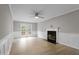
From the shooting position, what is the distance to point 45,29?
4816mm

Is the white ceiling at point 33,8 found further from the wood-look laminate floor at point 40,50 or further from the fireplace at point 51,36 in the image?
the fireplace at point 51,36

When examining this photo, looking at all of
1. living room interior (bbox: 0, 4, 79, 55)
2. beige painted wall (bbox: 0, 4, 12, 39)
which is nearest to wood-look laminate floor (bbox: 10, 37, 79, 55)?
living room interior (bbox: 0, 4, 79, 55)

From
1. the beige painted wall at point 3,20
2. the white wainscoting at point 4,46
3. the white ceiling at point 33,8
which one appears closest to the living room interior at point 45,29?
the white ceiling at point 33,8

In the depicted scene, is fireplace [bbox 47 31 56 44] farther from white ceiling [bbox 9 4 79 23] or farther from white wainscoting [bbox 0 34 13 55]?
white wainscoting [bbox 0 34 13 55]

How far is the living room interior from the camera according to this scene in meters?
2.95

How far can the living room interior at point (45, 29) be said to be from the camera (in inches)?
116

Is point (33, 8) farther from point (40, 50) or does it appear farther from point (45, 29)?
point (45, 29)

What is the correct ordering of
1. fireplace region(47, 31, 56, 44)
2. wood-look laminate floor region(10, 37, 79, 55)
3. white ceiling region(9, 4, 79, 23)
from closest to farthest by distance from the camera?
white ceiling region(9, 4, 79, 23), wood-look laminate floor region(10, 37, 79, 55), fireplace region(47, 31, 56, 44)

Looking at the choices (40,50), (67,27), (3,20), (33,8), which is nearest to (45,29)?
(67,27)

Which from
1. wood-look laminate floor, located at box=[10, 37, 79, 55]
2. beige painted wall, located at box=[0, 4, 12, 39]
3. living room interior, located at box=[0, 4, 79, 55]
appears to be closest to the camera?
beige painted wall, located at box=[0, 4, 12, 39]
